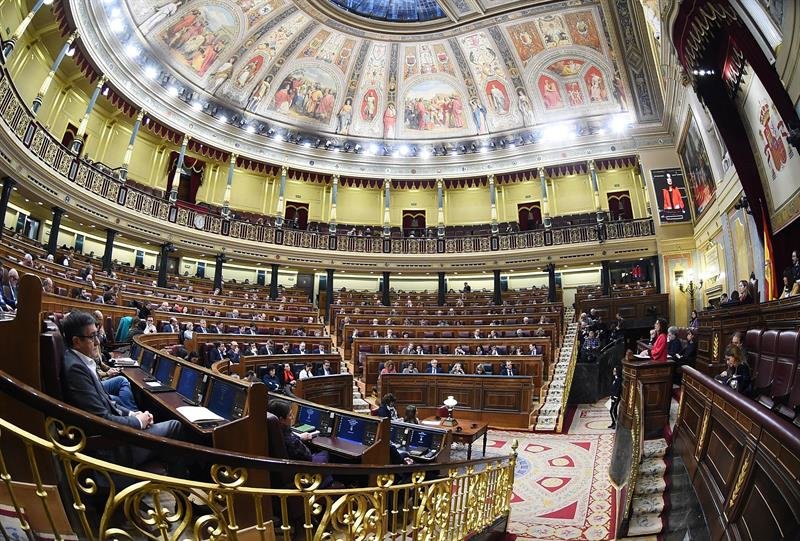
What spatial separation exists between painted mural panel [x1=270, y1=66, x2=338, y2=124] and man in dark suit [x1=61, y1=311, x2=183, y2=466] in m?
19.6

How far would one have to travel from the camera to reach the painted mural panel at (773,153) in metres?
7.26

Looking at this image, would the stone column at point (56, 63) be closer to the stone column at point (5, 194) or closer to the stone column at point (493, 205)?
the stone column at point (5, 194)

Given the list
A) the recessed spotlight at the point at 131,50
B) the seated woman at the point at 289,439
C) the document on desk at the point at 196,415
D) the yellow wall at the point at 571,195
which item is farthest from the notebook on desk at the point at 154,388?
the yellow wall at the point at 571,195

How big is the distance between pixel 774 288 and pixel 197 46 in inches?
784

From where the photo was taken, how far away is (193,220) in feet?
54.8

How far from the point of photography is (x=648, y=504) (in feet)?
13.1

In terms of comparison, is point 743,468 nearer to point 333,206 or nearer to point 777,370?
point 777,370

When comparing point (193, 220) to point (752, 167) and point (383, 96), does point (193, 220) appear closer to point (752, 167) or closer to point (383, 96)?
point (383, 96)

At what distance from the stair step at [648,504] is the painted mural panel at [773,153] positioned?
611 cm

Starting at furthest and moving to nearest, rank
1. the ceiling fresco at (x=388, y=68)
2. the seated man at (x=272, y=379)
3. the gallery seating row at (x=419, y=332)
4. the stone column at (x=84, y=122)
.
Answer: the ceiling fresco at (x=388, y=68) → the stone column at (x=84, y=122) → the gallery seating row at (x=419, y=332) → the seated man at (x=272, y=379)

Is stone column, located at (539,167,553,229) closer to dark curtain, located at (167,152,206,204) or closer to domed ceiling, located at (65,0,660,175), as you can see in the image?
domed ceiling, located at (65,0,660,175)

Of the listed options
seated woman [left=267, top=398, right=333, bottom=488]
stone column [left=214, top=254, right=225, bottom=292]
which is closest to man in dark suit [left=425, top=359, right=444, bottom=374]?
seated woman [left=267, top=398, right=333, bottom=488]

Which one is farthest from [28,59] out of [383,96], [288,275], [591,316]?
[591,316]

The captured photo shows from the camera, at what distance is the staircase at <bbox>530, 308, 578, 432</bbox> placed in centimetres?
859
